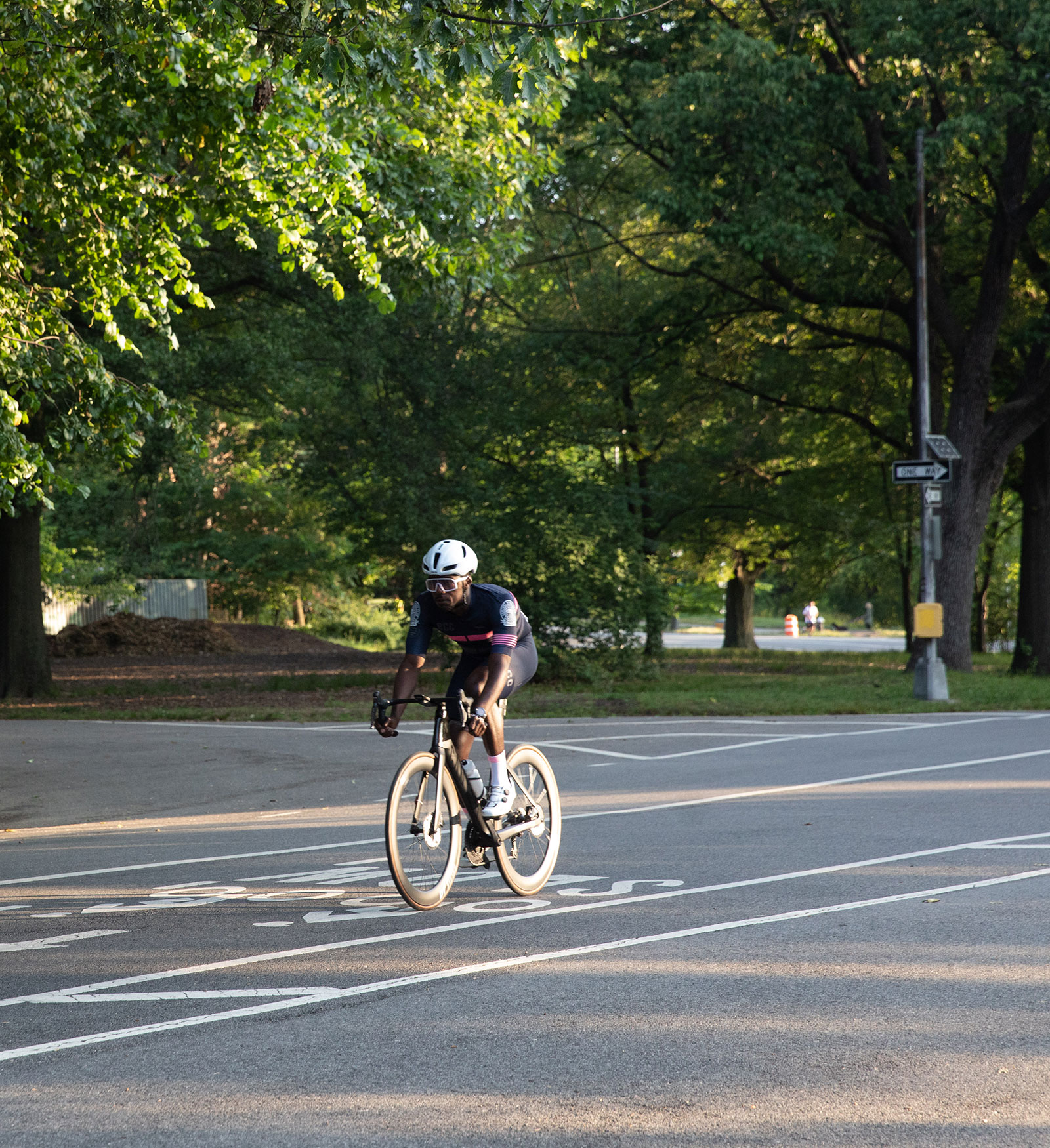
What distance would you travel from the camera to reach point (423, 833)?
673 cm

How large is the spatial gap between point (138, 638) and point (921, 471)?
21449 millimetres

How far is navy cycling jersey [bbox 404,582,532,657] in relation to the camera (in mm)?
6816

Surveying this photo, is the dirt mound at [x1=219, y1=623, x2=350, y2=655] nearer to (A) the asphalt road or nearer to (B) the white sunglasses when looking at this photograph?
(A) the asphalt road

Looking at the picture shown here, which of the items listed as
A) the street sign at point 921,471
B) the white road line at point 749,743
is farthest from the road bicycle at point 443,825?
the street sign at point 921,471

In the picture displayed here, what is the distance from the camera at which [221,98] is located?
1114cm

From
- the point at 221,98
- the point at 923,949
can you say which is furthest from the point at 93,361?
the point at 923,949

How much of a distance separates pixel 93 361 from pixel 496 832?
614cm

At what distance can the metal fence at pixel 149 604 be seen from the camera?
3988cm

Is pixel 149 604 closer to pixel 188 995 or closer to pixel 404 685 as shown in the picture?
pixel 404 685

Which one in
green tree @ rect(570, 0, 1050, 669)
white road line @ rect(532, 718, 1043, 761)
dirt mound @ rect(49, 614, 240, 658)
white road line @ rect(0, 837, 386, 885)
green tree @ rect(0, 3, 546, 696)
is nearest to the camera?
white road line @ rect(0, 837, 386, 885)

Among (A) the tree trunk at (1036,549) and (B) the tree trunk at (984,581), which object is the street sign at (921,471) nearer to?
(A) the tree trunk at (1036,549)

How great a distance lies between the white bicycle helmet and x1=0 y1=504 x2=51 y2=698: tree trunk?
14.5 meters

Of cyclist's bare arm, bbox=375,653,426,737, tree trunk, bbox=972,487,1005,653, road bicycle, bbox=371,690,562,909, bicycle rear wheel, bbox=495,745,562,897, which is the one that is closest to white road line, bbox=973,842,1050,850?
bicycle rear wheel, bbox=495,745,562,897

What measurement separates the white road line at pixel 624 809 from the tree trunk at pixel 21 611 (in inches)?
368
